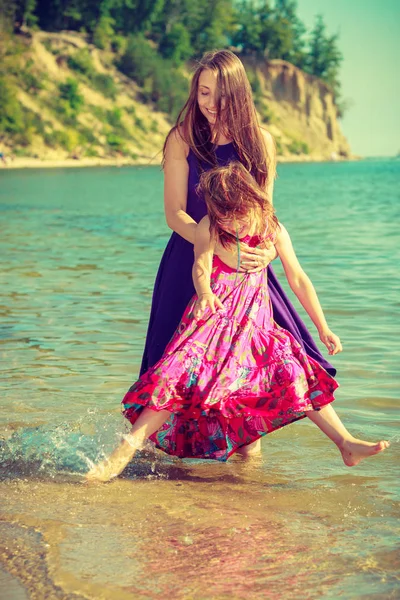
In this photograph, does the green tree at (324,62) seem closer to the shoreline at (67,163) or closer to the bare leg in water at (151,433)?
the shoreline at (67,163)

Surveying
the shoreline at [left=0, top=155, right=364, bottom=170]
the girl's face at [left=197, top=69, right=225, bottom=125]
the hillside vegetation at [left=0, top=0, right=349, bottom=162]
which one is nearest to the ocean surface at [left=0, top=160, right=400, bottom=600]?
the girl's face at [left=197, top=69, right=225, bottom=125]

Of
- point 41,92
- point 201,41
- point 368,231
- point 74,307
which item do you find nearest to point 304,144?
point 201,41

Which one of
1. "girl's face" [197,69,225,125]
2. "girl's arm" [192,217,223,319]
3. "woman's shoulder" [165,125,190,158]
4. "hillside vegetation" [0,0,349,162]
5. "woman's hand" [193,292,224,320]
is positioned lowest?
"hillside vegetation" [0,0,349,162]

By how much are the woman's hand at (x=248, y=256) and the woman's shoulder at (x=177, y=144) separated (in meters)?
0.48

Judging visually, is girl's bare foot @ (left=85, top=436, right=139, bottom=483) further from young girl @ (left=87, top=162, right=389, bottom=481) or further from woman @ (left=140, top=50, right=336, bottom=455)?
woman @ (left=140, top=50, right=336, bottom=455)

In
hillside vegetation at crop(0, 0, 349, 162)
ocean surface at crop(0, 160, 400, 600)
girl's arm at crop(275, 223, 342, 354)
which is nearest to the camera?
ocean surface at crop(0, 160, 400, 600)

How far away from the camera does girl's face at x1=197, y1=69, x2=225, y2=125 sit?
4.12 m

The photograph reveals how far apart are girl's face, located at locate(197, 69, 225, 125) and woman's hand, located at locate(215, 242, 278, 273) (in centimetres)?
57

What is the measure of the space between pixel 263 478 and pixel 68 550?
4.18 feet

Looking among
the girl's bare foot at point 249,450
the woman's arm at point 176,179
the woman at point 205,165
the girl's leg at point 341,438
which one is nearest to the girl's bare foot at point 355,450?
the girl's leg at point 341,438

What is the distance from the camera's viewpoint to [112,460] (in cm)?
427

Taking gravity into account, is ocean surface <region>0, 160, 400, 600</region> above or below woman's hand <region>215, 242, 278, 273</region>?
below

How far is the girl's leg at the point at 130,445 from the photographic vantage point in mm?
4121

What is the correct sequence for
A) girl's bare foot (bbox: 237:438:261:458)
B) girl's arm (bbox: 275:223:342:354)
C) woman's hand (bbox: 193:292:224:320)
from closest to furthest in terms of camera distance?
woman's hand (bbox: 193:292:224:320)
girl's arm (bbox: 275:223:342:354)
girl's bare foot (bbox: 237:438:261:458)
